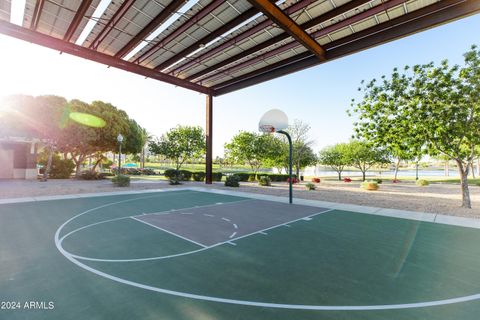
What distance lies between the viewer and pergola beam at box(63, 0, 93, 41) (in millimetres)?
10812

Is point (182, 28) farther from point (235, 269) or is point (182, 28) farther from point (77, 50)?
point (235, 269)

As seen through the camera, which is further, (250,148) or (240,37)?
(250,148)

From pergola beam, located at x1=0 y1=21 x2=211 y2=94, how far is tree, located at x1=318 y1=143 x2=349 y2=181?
33.8 meters

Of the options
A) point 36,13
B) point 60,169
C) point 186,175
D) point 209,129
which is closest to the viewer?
point 36,13

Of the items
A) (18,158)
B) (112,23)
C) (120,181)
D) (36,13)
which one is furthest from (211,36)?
(18,158)

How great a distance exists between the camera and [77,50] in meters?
14.4

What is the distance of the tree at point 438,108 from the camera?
12.1 meters

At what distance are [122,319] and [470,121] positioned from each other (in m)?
17.7

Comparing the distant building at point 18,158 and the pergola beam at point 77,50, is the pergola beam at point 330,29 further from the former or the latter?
the distant building at point 18,158

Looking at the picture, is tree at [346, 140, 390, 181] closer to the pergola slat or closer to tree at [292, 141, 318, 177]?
tree at [292, 141, 318, 177]

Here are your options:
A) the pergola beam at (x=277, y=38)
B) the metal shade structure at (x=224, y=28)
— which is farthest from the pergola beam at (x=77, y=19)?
the pergola beam at (x=277, y=38)

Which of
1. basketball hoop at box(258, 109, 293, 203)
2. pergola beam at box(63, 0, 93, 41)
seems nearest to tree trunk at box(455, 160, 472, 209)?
basketball hoop at box(258, 109, 293, 203)

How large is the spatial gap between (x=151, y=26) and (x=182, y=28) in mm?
1695

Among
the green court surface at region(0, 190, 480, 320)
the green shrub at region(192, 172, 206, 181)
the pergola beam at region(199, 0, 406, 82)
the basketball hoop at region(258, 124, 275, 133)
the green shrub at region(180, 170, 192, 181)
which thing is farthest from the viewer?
the green shrub at region(180, 170, 192, 181)
